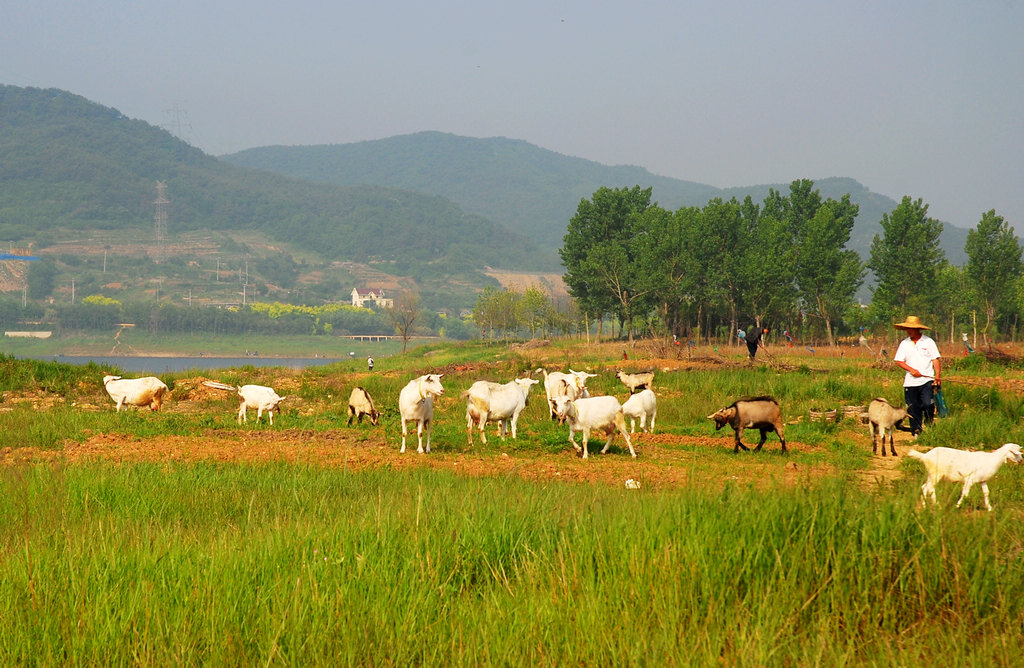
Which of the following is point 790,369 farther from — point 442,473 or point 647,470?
point 442,473

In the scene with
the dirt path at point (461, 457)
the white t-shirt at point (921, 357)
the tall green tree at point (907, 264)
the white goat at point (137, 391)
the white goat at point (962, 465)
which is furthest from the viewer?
the tall green tree at point (907, 264)

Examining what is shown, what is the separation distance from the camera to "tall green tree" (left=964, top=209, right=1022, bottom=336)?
3305 inches

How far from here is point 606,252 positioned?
83562 mm

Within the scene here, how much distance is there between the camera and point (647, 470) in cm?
1258

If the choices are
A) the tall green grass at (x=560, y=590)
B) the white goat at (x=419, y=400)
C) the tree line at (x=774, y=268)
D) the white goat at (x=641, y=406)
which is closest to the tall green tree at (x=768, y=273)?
the tree line at (x=774, y=268)

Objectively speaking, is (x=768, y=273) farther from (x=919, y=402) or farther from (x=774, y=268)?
(x=919, y=402)

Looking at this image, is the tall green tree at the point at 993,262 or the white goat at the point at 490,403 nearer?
the white goat at the point at 490,403

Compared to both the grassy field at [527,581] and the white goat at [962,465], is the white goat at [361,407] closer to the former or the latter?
the grassy field at [527,581]

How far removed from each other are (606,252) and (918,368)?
69.6 m

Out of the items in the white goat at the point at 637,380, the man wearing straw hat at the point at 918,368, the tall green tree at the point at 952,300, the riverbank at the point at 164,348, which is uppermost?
the tall green tree at the point at 952,300

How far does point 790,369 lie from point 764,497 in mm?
24273

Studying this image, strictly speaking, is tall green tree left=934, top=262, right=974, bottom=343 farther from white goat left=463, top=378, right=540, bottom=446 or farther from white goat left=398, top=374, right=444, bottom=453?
white goat left=398, top=374, right=444, bottom=453

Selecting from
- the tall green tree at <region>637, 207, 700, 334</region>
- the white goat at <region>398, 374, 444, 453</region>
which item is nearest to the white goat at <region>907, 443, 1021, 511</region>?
the white goat at <region>398, 374, 444, 453</region>

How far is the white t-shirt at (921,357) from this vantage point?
14.5m
